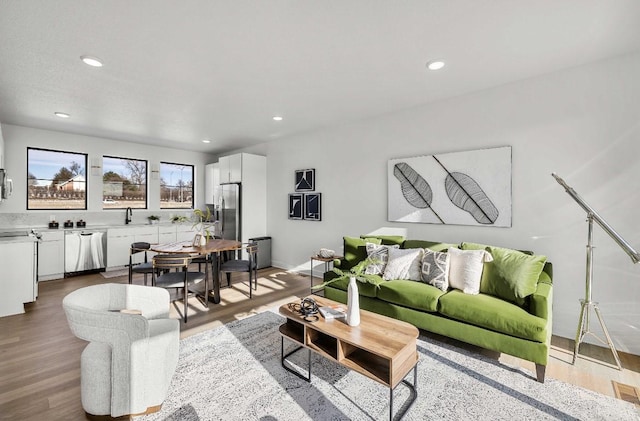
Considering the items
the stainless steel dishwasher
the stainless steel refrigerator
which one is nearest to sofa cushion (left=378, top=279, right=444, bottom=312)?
the stainless steel refrigerator

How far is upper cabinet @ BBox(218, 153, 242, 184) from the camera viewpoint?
6012 millimetres

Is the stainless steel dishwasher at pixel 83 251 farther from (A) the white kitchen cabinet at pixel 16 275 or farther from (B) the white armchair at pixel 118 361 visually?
(B) the white armchair at pixel 118 361

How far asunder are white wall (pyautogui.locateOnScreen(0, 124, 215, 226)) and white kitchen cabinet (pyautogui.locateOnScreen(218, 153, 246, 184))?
138 cm

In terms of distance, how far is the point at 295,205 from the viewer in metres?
5.68

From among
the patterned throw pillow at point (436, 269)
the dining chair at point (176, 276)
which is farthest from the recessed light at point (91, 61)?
the patterned throw pillow at point (436, 269)

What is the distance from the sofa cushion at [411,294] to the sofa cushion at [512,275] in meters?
0.50

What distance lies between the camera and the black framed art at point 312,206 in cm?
525

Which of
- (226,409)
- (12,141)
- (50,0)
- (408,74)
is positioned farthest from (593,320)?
(12,141)

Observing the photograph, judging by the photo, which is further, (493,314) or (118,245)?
(118,245)

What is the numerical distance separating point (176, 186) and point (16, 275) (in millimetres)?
3839

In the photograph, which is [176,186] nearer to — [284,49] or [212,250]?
[212,250]

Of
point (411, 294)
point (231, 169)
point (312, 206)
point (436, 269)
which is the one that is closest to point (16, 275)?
point (231, 169)

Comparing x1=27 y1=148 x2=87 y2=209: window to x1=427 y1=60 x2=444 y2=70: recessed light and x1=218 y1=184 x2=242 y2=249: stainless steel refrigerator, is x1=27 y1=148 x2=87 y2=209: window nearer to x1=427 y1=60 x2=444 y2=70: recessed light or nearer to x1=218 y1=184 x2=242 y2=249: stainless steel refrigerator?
x1=218 y1=184 x2=242 y2=249: stainless steel refrigerator

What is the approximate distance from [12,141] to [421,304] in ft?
23.0
